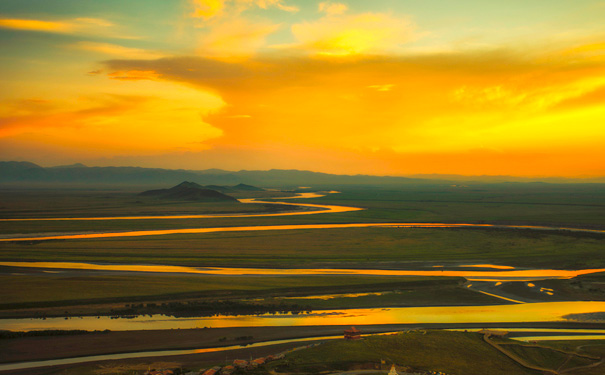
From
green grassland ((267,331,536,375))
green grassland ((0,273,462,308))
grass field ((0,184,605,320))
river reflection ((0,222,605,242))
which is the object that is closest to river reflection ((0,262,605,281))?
grass field ((0,184,605,320))

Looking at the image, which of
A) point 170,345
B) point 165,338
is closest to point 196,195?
point 165,338

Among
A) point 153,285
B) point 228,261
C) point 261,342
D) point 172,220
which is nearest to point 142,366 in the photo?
point 261,342

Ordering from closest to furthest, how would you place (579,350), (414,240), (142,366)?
(142,366)
(579,350)
(414,240)

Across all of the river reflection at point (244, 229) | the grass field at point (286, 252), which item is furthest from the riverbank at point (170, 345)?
the river reflection at point (244, 229)

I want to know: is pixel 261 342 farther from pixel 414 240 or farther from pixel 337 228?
pixel 337 228

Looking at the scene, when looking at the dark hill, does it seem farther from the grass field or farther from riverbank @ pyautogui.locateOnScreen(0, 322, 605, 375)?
riverbank @ pyautogui.locateOnScreen(0, 322, 605, 375)
